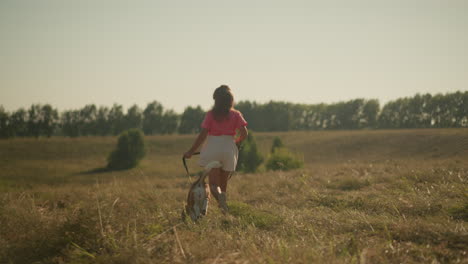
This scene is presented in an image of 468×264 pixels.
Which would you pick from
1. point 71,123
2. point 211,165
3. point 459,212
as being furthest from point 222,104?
point 71,123

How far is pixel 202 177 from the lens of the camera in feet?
15.4

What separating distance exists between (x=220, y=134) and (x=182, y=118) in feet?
368

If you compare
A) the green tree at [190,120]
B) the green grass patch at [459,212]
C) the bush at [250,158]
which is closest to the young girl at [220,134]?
the green grass patch at [459,212]

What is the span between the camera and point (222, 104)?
519cm

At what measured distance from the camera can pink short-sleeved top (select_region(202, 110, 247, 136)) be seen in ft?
17.1

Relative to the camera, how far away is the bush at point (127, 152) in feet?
197

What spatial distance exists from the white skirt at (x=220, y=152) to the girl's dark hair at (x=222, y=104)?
362mm

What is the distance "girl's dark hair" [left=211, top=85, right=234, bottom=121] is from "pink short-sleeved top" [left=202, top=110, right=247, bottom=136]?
0.24 ft

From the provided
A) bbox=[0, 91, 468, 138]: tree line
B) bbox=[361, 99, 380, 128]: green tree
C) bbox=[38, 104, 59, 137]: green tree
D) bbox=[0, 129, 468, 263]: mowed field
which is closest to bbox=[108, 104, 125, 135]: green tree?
bbox=[0, 91, 468, 138]: tree line

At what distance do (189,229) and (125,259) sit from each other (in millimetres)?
1253

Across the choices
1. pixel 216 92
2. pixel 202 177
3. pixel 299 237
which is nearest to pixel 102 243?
pixel 202 177

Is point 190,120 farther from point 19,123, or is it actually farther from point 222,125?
point 222,125

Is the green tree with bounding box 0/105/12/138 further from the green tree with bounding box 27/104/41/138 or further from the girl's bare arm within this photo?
the girl's bare arm

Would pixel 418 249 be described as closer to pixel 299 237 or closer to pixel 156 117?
pixel 299 237
